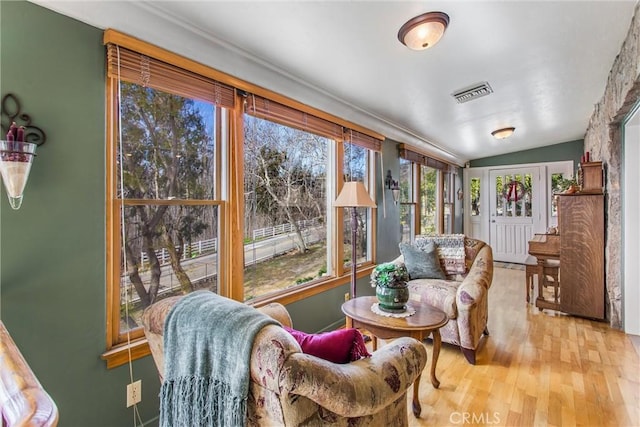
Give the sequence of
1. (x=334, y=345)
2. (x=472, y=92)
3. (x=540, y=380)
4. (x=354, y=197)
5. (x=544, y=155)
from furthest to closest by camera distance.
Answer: (x=544, y=155) → (x=472, y=92) → (x=354, y=197) → (x=540, y=380) → (x=334, y=345)

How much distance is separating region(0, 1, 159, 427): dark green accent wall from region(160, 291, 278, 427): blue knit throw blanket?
616mm

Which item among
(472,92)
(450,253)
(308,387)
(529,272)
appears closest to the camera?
(308,387)

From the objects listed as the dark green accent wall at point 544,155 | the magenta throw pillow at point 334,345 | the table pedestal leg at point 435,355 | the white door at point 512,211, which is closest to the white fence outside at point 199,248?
the magenta throw pillow at point 334,345

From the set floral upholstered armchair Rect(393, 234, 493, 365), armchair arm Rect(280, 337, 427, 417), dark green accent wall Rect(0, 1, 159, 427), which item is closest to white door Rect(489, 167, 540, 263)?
floral upholstered armchair Rect(393, 234, 493, 365)

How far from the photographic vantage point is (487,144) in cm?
550

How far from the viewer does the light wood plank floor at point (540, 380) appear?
6.01 ft

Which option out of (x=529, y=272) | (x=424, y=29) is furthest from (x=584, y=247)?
(x=424, y=29)

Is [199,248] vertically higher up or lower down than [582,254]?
higher up

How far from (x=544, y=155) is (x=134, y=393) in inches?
287

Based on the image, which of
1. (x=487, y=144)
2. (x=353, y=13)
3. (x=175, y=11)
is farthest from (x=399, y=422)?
(x=487, y=144)

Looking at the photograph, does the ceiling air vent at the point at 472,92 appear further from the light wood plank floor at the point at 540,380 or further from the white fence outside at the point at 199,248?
the light wood plank floor at the point at 540,380

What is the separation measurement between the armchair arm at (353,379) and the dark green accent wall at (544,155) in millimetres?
6479

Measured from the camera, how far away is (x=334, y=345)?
3.57ft

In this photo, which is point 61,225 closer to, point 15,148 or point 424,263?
point 15,148
